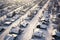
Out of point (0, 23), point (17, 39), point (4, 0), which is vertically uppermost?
point (4, 0)

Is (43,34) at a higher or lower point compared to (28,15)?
lower

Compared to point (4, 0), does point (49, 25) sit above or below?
below

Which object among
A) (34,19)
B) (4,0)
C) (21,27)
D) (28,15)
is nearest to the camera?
(21,27)

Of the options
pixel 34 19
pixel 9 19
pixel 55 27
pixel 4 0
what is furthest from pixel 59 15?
pixel 4 0

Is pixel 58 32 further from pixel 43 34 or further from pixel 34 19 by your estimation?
pixel 34 19

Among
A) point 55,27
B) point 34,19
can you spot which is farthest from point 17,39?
point 34,19

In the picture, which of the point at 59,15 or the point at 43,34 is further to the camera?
the point at 59,15

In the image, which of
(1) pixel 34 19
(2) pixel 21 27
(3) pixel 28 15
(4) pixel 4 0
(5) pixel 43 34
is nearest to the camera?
(5) pixel 43 34

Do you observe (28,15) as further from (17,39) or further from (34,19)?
(17,39)

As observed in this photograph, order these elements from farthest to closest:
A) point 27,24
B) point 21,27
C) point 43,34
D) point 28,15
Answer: point 28,15, point 27,24, point 21,27, point 43,34
